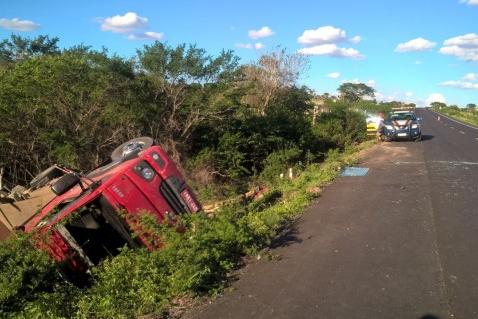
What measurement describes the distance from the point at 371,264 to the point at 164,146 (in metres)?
13.3

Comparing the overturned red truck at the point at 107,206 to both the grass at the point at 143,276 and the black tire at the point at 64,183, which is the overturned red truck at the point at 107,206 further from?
the grass at the point at 143,276

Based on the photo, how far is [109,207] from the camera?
588 centimetres

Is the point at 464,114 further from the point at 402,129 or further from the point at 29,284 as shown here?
the point at 29,284

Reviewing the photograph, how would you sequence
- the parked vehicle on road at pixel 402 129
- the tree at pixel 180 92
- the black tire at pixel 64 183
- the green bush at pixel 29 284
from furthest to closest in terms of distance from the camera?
the parked vehicle on road at pixel 402 129 → the tree at pixel 180 92 → the black tire at pixel 64 183 → the green bush at pixel 29 284

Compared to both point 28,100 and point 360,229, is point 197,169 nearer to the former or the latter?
point 28,100

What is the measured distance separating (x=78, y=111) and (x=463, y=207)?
12177mm

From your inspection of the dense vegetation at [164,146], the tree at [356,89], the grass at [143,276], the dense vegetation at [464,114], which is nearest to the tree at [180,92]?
the dense vegetation at [164,146]

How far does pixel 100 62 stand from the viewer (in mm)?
15836

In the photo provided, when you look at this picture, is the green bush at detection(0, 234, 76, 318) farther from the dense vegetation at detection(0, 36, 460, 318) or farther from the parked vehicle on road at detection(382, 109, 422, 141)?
the parked vehicle on road at detection(382, 109, 422, 141)

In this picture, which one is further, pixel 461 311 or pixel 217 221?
pixel 217 221

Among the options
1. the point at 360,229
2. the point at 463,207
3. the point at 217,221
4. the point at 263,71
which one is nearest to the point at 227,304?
the point at 217,221

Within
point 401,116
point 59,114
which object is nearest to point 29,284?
point 59,114

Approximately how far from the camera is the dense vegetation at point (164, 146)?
4848 millimetres

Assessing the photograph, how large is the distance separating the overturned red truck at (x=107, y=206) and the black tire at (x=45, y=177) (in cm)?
98
